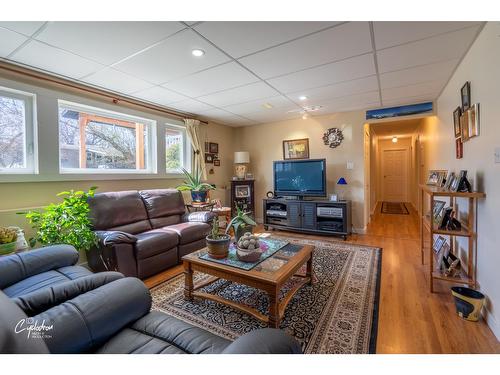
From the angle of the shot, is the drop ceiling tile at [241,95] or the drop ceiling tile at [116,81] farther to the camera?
the drop ceiling tile at [241,95]

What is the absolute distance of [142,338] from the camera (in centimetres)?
106

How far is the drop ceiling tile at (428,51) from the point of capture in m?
1.89

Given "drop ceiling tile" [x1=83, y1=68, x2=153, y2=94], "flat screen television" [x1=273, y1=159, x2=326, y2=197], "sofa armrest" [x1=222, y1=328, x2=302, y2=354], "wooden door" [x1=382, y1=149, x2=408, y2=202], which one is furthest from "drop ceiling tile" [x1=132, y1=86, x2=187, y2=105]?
"wooden door" [x1=382, y1=149, x2=408, y2=202]

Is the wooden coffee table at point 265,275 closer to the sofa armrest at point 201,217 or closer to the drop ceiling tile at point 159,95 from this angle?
the sofa armrest at point 201,217

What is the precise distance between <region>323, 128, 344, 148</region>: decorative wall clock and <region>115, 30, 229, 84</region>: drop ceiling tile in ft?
8.93

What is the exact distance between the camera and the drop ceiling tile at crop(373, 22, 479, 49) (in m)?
1.71

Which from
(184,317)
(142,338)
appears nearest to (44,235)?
(184,317)

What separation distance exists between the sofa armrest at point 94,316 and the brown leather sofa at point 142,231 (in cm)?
127

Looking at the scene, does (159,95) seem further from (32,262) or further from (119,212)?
(32,262)

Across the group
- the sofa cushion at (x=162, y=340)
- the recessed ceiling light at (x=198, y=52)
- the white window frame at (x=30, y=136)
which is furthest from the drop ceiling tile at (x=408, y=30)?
the white window frame at (x=30, y=136)

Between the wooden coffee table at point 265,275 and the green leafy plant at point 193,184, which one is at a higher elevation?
the green leafy plant at point 193,184

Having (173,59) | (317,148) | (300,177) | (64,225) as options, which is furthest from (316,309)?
(317,148)

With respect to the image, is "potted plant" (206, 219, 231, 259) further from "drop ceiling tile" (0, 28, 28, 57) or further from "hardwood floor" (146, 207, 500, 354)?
"drop ceiling tile" (0, 28, 28, 57)
